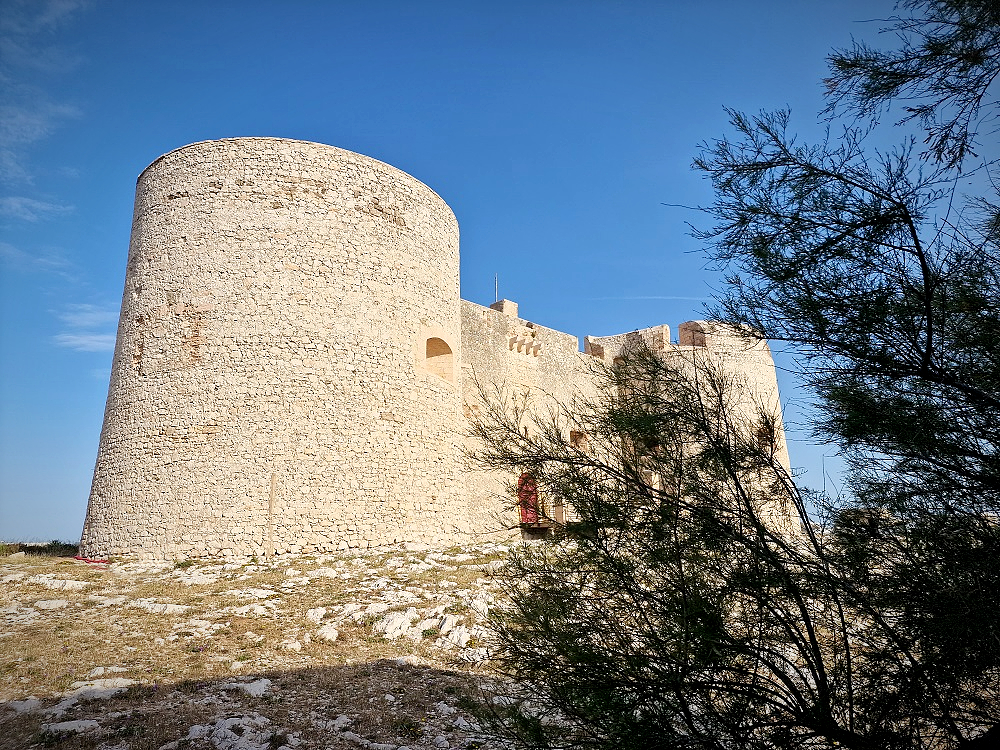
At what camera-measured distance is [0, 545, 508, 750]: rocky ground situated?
4.44 metres

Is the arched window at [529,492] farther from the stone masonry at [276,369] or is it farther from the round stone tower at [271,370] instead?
the round stone tower at [271,370]

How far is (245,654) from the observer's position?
5832mm

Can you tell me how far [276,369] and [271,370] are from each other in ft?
0.23

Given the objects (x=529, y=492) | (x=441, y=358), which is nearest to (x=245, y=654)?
(x=529, y=492)

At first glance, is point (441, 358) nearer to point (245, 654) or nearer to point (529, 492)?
point (245, 654)

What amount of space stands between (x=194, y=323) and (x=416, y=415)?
3.55 m

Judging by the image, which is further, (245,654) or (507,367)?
(507,367)

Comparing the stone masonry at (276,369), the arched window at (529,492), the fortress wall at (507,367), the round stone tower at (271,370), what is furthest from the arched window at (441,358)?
the arched window at (529,492)

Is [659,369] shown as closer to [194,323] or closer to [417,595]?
[417,595]

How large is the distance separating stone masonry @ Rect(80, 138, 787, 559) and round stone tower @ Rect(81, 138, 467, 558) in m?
0.02

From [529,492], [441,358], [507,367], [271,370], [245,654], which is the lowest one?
[245,654]

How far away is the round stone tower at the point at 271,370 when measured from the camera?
29.9 feet

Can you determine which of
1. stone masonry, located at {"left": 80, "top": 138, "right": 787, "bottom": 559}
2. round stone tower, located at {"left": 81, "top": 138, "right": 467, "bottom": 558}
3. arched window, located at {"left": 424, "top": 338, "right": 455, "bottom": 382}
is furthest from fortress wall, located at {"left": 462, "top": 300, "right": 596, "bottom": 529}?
round stone tower, located at {"left": 81, "top": 138, "right": 467, "bottom": 558}

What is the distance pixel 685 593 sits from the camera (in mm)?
2854
